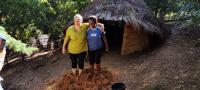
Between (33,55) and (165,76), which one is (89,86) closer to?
(165,76)

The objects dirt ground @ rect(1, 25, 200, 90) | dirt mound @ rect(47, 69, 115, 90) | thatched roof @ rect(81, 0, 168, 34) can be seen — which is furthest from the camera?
thatched roof @ rect(81, 0, 168, 34)

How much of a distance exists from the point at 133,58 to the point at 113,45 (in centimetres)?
204

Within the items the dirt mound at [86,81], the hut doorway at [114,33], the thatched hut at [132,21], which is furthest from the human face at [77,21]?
the hut doorway at [114,33]

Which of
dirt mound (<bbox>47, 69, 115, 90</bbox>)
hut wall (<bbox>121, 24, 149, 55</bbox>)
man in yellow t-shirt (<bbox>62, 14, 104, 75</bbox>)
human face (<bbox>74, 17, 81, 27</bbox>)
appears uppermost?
human face (<bbox>74, 17, 81, 27</bbox>)

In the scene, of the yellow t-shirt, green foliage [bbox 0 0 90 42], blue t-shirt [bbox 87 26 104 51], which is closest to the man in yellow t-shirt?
the yellow t-shirt

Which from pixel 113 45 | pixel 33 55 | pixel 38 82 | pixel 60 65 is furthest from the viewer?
pixel 33 55

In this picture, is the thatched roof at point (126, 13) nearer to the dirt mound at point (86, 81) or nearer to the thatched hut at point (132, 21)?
the thatched hut at point (132, 21)

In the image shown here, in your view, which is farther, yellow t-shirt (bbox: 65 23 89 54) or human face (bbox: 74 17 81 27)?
yellow t-shirt (bbox: 65 23 89 54)

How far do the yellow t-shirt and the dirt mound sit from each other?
0.62 metres

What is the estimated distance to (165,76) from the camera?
8.78 meters

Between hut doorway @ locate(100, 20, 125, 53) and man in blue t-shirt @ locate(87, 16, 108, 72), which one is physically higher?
man in blue t-shirt @ locate(87, 16, 108, 72)

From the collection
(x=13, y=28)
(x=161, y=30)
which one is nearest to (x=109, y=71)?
(x=161, y=30)

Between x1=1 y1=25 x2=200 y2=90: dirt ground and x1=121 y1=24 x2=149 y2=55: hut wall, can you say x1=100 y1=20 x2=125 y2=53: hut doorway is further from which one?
x1=121 y1=24 x2=149 y2=55: hut wall

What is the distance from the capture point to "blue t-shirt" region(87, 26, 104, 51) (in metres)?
9.03
